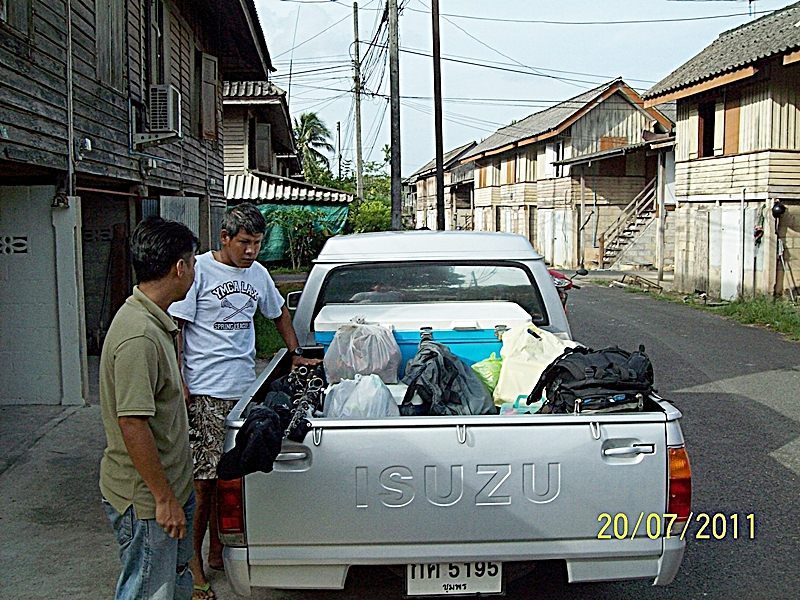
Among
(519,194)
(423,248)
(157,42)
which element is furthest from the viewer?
(519,194)

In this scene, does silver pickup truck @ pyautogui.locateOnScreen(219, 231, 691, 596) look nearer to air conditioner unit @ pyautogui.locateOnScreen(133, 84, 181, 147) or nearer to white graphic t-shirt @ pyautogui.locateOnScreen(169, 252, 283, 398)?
white graphic t-shirt @ pyautogui.locateOnScreen(169, 252, 283, 398)

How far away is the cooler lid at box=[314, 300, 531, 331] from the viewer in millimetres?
5453

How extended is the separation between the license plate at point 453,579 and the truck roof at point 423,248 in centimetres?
255

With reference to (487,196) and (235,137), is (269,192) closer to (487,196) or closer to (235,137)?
(235,137)

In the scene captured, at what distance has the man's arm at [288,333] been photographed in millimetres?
4922

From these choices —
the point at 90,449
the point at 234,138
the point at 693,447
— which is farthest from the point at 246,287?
the point at 234,138

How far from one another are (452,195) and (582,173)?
96.2ft

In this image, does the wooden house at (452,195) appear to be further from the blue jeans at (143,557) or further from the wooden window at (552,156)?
the blue jeans at (143,557)

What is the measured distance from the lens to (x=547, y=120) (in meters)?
41.3

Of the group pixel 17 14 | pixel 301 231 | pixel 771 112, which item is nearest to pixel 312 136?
pixel 301 231

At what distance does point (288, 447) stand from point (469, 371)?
1.54 meters

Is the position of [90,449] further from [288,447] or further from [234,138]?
[234,138]

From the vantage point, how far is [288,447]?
335cm

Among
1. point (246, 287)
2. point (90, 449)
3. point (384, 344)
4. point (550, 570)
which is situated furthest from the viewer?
point (90, 449)
